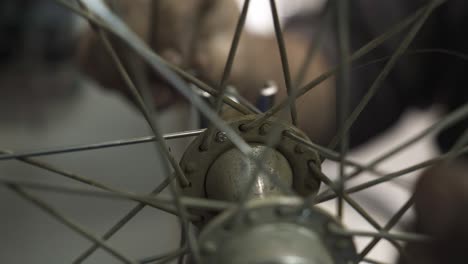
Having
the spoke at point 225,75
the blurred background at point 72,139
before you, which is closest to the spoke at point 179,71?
the spoke at point 225,75

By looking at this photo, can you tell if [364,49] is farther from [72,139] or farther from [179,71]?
[72,139]

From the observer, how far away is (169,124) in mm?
799

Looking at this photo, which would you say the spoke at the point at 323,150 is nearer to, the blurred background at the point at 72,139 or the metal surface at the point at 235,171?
the metal surface at the point at 235,171

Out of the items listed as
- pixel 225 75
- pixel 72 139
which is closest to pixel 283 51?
pixel 225 75

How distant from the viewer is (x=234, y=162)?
241mm

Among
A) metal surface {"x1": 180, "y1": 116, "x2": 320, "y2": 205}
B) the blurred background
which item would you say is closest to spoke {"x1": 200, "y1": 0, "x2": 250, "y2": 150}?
metal surface {"x1": 180, "y1": 116, "x2": 320, "y2": 205}

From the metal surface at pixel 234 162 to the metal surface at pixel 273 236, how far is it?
0.14ft

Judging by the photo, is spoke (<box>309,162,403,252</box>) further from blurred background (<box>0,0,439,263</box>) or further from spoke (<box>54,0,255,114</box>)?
blurred background (<box>0,0,439,263</box>)

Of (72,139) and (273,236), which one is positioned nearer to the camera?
(273,236)

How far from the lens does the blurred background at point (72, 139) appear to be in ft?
2.56

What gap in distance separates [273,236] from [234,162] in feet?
0.19

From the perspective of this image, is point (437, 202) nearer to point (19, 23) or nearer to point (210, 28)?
point (210, 28)

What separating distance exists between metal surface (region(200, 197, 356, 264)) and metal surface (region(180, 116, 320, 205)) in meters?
0.04

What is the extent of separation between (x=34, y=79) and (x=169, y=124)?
0.40m
